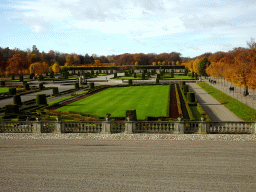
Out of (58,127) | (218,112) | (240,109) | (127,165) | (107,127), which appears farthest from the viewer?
(240,109)

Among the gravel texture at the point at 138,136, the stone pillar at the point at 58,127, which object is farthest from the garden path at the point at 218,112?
the stone pillar at the point at 58,127

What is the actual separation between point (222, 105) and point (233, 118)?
8.66 meters

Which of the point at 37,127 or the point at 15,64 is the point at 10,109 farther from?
the point at 15,64

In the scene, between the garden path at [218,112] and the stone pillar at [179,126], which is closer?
the stone pillar at [179,126]

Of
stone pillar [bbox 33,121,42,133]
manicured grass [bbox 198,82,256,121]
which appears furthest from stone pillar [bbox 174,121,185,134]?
manicured grass [bbox 198,82,256,121]

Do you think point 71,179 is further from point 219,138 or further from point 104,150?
point 219,138

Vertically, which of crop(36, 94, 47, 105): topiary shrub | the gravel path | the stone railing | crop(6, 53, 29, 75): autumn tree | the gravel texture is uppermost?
crop(6, 53, 29, 75): autumn tree

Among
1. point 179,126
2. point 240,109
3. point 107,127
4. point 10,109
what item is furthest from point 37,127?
point 240,109

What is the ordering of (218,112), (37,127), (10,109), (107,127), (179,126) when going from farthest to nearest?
(218,112) → (10,109) → (37,127) → (107,127) → (179,126)

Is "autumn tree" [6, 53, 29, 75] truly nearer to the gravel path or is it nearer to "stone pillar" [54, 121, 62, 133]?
"stone pillar" [54, 121, 62, 133]

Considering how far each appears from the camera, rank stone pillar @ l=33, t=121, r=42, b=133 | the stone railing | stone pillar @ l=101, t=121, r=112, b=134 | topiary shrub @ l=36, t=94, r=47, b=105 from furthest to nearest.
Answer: topiary shrub @ l=36, t=94, r=47, b=105 < stone pillar @ l=33, t=121, r=42, b=133 < stone pillar @ l=101, t=121, r=112, b=134 < the stone railing

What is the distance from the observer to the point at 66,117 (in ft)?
81.6

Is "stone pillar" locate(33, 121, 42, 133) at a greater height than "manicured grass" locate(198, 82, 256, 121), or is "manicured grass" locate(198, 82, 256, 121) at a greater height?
"stone pillar" locate(33, 121, 42, 133)

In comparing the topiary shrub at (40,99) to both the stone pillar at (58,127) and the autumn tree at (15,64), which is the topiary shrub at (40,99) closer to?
the stone pillar at (58,127)
